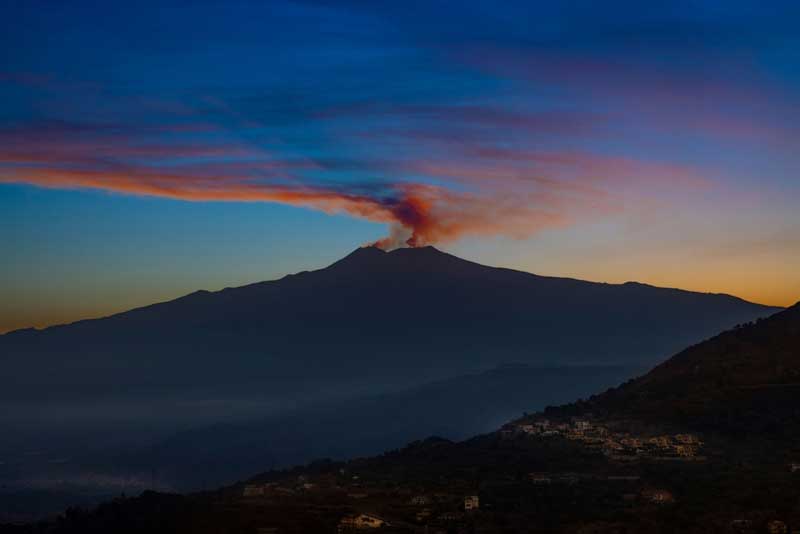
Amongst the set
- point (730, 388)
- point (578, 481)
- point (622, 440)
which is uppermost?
point (730, 388)

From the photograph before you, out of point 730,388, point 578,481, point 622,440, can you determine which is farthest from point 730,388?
point 578,481

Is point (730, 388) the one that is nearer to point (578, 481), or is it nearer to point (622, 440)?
point (622, 440)

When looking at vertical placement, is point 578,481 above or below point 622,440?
below

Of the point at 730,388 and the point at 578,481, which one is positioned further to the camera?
the point at 730,388

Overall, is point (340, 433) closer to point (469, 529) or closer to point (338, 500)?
point (338, 500)

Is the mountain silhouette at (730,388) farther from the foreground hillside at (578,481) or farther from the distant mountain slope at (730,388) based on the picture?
the foreground hillside at (578,481)

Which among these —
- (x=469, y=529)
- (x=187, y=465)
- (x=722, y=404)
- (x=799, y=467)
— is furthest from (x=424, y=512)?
(x=187, y=465)
